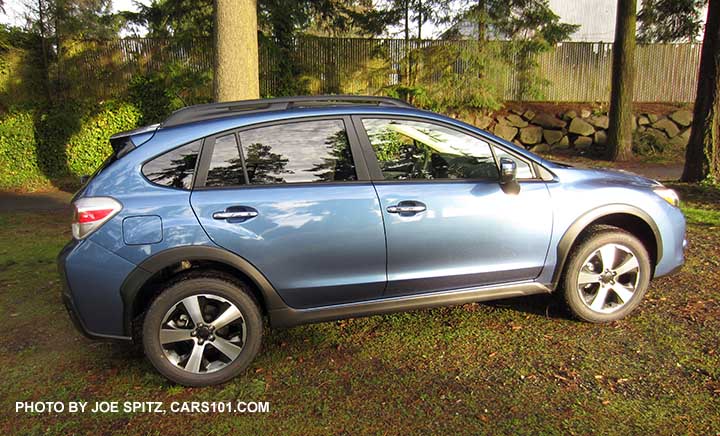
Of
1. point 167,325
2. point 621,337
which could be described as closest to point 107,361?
point 167,325

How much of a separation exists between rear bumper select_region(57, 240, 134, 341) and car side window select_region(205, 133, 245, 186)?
714 millimetres

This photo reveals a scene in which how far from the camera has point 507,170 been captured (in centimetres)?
342

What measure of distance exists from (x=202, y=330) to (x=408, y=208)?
1465 mm

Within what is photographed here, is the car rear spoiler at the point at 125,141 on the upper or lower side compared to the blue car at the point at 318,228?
upper

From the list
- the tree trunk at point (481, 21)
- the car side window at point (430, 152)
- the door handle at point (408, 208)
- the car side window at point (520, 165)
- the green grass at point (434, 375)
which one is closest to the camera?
the green grass at point (434, 375)

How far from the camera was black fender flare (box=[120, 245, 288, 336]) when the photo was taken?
3014 millimetres

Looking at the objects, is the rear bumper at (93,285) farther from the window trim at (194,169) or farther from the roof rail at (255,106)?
the roof rail at (255,106)

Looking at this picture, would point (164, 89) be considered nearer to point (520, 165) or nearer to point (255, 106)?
point (255, 106)

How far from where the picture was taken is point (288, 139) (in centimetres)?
338

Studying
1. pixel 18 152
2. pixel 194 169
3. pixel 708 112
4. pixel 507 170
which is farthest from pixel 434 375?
pixel 18 152

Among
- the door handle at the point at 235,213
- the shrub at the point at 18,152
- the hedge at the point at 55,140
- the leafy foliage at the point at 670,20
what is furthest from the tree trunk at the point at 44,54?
the leafy foliage at the point at 670,20

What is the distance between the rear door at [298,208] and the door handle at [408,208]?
114mm

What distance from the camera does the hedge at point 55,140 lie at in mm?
11125

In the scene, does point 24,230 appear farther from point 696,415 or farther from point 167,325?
point 696,415
